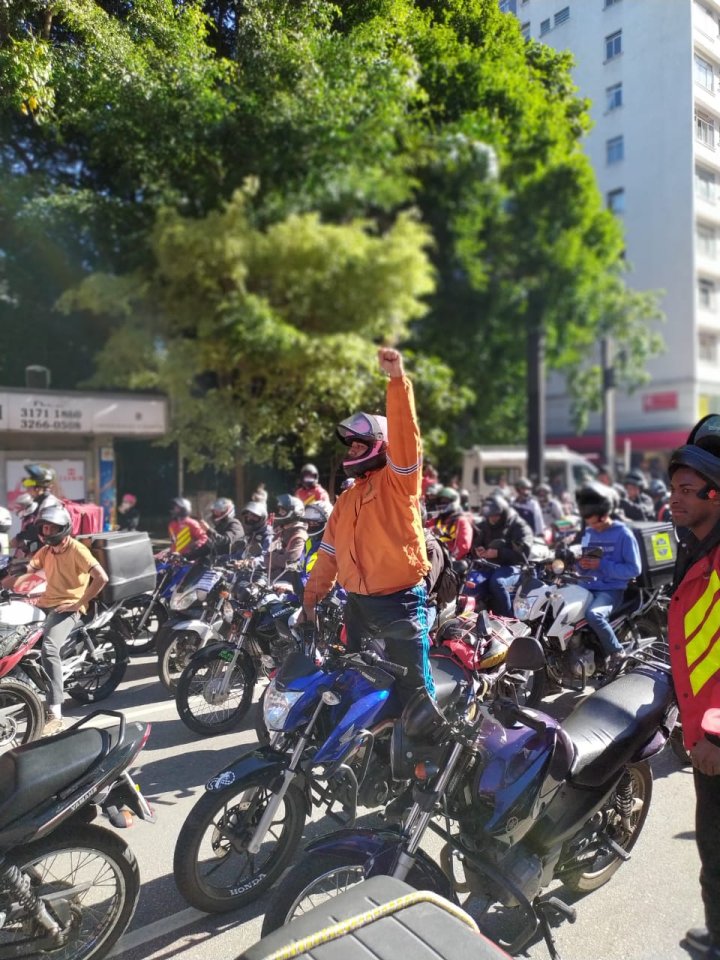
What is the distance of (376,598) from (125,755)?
132 centimetres

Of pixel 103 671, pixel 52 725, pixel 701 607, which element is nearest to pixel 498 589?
pixel 103 671

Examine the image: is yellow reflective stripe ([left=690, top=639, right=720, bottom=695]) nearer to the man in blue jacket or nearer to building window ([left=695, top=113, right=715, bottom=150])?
building window ([left=695, top=113, right=715, bottom=150])

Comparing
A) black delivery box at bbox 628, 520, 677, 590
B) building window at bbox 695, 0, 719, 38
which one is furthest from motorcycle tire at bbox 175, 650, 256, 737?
building window at bbox 695, 0, 719, 38

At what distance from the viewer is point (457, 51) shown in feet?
18.4

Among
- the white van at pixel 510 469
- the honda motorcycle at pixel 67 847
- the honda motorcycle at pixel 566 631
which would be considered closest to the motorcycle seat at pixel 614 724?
the honda motorcycle at pixel 67 847

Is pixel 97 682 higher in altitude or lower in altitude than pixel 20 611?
lower

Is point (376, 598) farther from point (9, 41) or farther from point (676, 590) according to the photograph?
point (9, 41)

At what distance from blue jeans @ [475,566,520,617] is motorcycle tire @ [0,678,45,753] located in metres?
3.74

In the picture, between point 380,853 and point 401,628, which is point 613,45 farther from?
point 380,853

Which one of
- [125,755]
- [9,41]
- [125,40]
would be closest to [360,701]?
[125,755]

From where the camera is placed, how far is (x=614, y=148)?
670cm

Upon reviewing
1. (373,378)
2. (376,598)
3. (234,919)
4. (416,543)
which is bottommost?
(234,919)

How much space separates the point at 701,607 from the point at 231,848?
6.58ft

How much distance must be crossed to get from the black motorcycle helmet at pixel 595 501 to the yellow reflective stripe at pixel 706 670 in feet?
9.87
